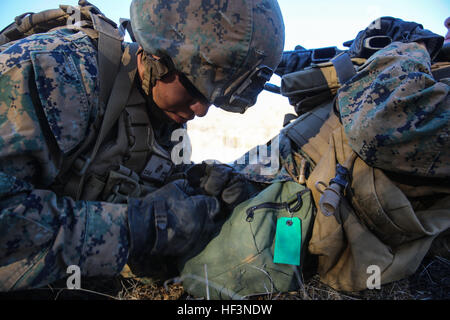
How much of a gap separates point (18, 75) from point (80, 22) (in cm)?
80

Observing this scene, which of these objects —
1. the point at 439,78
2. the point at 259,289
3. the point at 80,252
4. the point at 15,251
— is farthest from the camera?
the point at 439,78

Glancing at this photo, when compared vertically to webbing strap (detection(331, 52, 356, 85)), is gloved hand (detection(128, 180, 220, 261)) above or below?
→ below

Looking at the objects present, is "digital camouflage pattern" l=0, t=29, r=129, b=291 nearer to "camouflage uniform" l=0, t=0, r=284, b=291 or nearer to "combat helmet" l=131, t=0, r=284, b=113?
"camouflage uniform" l=0, t=0, r=284, b=291

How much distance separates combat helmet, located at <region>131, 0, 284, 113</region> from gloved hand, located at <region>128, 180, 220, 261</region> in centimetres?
68

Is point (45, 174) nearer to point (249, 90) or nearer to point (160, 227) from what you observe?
point (160, 227)

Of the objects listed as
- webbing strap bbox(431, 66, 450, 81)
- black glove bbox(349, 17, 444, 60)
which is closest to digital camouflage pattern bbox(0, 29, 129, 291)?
black glove bbox(349, 17, 444, 60)

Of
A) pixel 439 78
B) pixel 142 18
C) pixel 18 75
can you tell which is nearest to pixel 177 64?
pixel 142 18

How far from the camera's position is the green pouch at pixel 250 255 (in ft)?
5.90

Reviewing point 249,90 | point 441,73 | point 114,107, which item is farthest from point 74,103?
point 441,73

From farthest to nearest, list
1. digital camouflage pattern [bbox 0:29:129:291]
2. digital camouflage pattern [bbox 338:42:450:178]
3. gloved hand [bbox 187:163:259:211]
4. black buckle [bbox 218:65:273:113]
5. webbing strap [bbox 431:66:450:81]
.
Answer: webbing strap [bbox 431:66:450:81] < gloved hand [bbox 187:163:259:211] < black buckle [bbox 218:65:273:113] < digital camouflage pattern [bbox 338:42:450:178] < digital camouflage pattern [bbox 0:29:129:291]

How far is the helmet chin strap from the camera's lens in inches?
77.6

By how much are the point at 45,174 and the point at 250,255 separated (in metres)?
1.18
